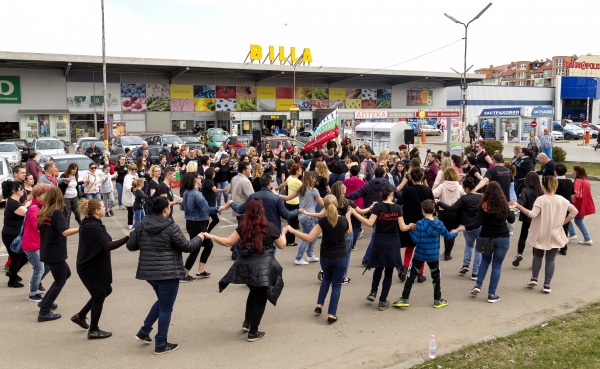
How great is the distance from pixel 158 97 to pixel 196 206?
136ft

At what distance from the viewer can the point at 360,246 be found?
1099 centimetres

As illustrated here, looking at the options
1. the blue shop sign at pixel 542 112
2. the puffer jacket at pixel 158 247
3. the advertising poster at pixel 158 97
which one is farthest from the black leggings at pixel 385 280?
the advertising poster at pixel 158 97

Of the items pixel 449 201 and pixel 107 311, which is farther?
pixel 449 201

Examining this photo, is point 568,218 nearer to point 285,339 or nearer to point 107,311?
point 285,339

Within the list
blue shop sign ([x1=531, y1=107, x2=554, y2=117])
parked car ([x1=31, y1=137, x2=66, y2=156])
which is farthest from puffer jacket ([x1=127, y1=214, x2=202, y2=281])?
blue shop sign ([x1=531, y1=107, x2=554, y2=117])

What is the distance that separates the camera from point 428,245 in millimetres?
7062

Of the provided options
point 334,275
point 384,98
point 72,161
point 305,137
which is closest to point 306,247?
point 334,275

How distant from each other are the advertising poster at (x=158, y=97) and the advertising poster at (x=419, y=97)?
2736cm

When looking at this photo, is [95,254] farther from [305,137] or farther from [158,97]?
[158,97]

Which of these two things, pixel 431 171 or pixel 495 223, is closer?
pixel 495 223

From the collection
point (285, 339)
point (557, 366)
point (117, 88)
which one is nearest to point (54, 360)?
point (285, 339)

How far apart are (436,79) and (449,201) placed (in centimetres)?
5415

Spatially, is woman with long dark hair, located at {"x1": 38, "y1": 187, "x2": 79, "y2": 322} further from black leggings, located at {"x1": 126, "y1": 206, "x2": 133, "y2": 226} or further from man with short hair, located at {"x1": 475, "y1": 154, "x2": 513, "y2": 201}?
man with short hair, located at {"x1": 475, "y1": 154, "x2": 513, "y2": 201}

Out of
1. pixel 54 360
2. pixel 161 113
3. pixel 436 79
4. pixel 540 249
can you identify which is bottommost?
pixel 54 360
